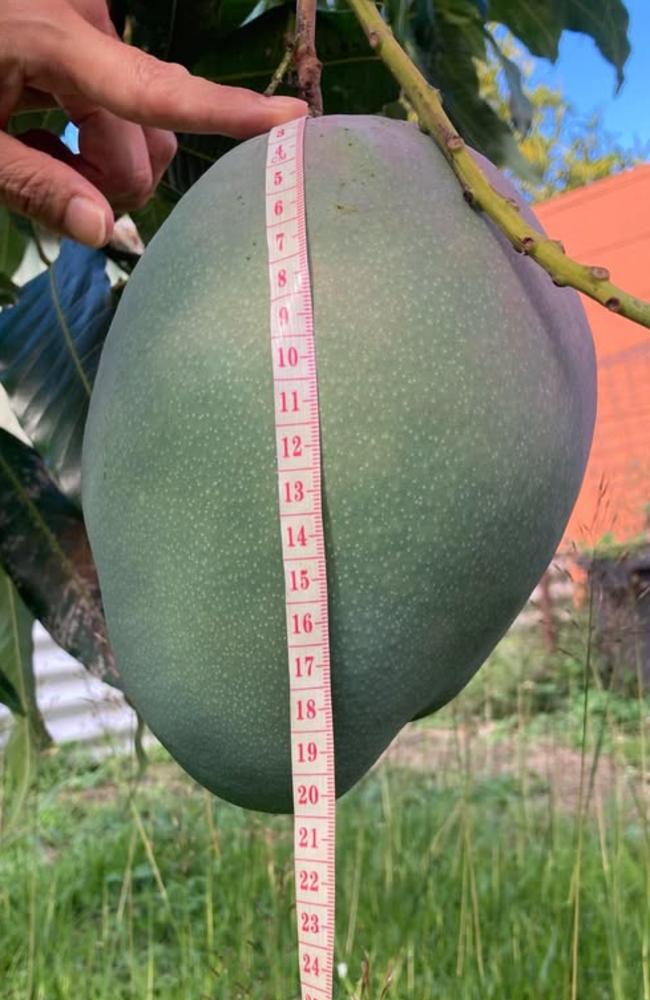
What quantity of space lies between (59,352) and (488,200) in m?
0.54

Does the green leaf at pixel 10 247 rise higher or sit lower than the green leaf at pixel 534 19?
lower

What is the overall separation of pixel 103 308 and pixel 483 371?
20.6 inches

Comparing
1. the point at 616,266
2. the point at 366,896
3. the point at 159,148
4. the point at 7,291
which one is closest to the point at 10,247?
Result: the point at 7,291

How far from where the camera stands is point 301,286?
1.96 feet

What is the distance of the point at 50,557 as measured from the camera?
1.01m

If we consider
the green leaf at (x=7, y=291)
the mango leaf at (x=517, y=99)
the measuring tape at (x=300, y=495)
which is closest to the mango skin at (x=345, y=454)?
the measuring tape at (x=300, y=495)

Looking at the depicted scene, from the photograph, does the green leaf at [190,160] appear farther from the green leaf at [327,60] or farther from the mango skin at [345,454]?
the mango skin at [345,454]

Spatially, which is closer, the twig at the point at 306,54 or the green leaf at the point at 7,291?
the twig at the point at 306,54

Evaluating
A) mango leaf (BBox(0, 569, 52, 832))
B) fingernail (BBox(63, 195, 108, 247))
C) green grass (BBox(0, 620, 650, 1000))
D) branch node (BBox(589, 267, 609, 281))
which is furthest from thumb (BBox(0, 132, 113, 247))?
green grass (BBox(0, 620, 650, 1000))

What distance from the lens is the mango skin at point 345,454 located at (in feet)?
1.96

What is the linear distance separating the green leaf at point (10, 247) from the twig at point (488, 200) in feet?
2.11

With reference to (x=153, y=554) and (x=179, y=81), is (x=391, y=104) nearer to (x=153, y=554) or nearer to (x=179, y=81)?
(x=179, y=81)

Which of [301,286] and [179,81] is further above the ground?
[179,81]

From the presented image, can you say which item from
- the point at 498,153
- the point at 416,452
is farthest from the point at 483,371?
the point at 498,153
